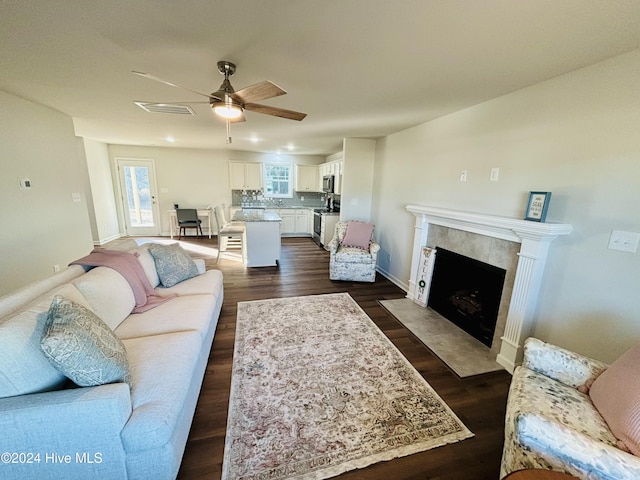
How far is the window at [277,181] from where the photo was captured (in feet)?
24.4

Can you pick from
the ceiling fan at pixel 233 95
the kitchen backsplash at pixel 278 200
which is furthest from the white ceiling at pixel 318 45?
the kitchen backsplash at pixel 278 200

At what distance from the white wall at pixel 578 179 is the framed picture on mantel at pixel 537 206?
82 mm

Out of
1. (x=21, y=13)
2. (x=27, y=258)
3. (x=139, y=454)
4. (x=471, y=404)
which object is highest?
(x=21, y=13)

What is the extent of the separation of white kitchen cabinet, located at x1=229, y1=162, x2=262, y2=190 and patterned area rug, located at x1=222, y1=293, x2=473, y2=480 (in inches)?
205

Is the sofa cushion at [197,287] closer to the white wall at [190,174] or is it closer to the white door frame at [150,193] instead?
the white wall at [190,174]

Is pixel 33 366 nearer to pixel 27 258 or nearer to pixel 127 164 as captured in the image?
pixel 27 258

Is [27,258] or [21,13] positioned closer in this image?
[21,13]

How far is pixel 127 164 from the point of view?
656 cm

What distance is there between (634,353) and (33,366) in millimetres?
2810

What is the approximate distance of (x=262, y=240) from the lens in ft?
15.5

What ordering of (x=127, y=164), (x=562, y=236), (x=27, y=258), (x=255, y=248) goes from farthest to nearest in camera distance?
(x=127, y=164) < (x=255, y=248) < (x=27, y=258) < (x=562, y=236)

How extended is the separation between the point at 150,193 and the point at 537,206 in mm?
7947

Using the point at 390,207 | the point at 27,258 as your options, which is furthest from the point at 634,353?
the point at 27,258

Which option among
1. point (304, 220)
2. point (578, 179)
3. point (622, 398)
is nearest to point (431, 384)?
point (622, 398)
